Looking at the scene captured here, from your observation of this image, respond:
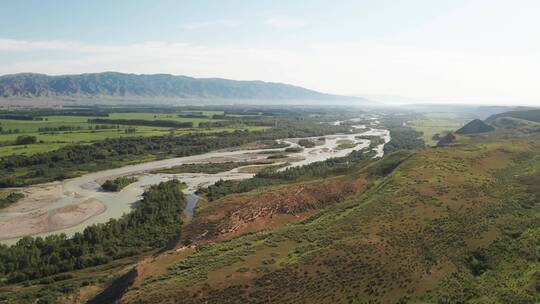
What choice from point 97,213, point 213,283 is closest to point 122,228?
point 97,213

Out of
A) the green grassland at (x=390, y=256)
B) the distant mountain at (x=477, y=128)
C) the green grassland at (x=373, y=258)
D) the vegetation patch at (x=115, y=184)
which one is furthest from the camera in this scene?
the distant mountain at (x=477, y=128)

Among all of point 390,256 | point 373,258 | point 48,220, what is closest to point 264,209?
point 373,258

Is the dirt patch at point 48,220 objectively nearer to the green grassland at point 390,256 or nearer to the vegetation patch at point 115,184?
the vegetation patch at point 115,184

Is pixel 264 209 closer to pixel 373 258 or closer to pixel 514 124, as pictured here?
pixel 373 258

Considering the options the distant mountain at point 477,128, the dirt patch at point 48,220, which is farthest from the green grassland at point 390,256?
the distant mountain at point 477,128

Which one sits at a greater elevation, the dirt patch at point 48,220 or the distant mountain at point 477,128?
the distant mountain at point 477,128

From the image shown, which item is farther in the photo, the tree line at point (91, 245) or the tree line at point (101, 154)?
the tree line at point (101, 154)

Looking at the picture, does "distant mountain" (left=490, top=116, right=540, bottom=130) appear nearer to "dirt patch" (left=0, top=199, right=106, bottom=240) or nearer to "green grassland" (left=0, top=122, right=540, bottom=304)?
"green grassland" (left=0, top=122, right=540, bottom=304)

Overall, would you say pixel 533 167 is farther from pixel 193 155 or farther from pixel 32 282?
pixel 193 155

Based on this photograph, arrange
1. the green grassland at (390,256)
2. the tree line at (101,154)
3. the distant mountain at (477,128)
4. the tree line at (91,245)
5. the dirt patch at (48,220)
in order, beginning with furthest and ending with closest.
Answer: the distant mountain at (477,128) < the tree line at (101,154) < the dirt patch at (48,220) < the tree line at (91,245) < the green grassland at (390,256)

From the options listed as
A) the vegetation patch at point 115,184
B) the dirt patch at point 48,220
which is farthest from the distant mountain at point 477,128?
the dirt patch at point 48,220

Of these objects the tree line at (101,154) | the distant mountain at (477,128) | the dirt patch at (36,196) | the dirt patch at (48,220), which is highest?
the distant mountain at (477,128)
